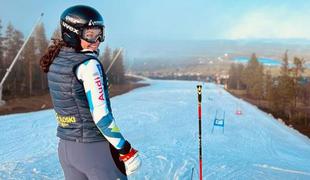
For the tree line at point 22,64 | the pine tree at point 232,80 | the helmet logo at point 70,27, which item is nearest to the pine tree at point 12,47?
the tree line at point 22,64

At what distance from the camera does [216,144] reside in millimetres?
13875

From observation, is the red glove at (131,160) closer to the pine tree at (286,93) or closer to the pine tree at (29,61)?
the pine tree at (286,93)

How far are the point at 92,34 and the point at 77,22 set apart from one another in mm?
141

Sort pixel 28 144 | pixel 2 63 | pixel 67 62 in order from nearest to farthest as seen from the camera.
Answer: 1. pixel 67 62
2. pixel 28 144
3. pixel 2 63

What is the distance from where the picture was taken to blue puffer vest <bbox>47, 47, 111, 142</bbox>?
2.74 meters

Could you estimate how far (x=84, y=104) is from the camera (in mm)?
2766

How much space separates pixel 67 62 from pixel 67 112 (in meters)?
0.37

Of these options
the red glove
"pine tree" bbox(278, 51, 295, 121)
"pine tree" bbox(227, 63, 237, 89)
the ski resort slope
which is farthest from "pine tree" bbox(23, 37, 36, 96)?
"pine tree" bbox(227, 63, 237, 89)

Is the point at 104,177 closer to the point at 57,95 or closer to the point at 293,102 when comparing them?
the point at 57,95

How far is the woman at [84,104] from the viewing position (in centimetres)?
271

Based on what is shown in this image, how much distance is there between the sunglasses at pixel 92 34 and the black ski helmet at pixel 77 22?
0.02 m

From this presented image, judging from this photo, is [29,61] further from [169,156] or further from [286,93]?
[169,156]

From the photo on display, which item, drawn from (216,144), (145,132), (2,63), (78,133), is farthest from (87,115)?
(2,63)

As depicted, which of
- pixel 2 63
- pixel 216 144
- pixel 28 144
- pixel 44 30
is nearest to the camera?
pixel 28 144
